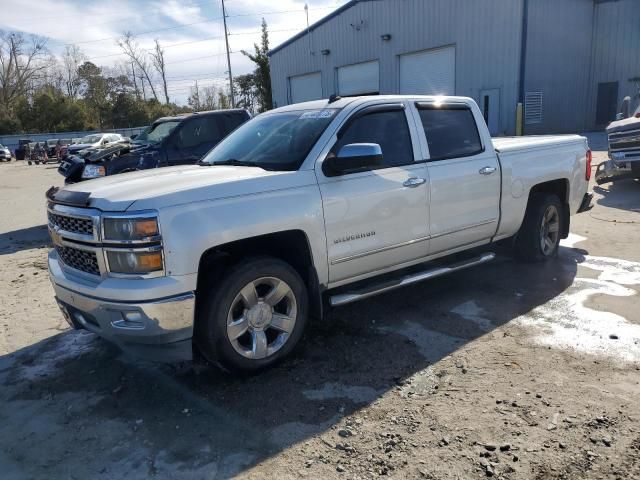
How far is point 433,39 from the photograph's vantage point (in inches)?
957

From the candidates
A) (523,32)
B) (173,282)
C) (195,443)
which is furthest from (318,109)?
(523,32)

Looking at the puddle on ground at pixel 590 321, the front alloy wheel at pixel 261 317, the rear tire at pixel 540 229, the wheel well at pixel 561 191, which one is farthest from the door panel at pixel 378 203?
the wheel well at pixel 561 191

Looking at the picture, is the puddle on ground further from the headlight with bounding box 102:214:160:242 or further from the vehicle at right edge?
the vehicle at right edge

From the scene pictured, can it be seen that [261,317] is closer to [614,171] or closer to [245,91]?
[614,171]

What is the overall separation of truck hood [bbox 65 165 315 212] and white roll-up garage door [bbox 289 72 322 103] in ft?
89.6

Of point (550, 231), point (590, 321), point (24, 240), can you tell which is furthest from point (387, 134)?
point (24, 240)

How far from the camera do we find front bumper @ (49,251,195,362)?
3.28 m

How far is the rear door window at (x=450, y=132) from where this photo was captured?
4.88 metres

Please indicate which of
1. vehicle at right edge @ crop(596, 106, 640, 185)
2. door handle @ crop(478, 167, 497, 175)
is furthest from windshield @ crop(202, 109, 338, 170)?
vehicle at right edge @ crop(596, 106, 640, 185)

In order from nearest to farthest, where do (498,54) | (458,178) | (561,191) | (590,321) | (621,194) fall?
(590,321)
(458,178)
(561,191)
(621,194)
(498,54)

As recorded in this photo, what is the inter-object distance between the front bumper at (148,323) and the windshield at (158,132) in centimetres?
713

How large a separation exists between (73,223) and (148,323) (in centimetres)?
97

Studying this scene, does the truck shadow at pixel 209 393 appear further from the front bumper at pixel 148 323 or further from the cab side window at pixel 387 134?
the cab side window at pixel 387 134

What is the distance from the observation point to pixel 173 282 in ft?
10.8
